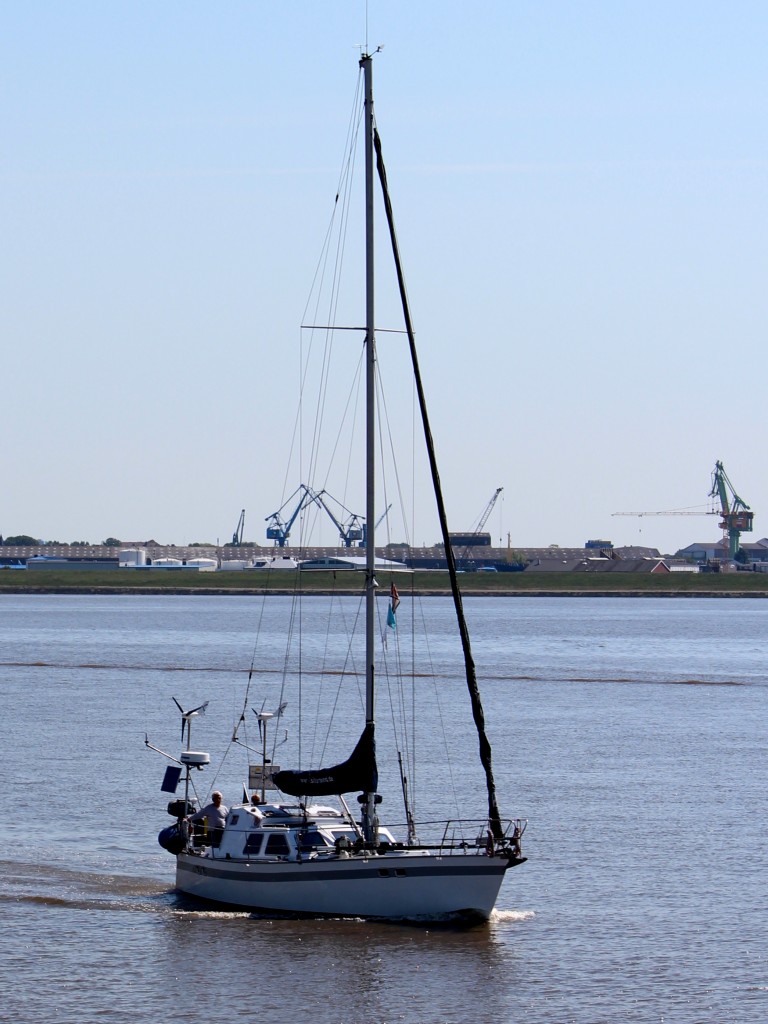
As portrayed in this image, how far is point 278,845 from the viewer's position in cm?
3581

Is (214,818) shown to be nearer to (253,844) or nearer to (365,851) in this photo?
(253,844)

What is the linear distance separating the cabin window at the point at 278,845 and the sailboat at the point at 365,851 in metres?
0.02

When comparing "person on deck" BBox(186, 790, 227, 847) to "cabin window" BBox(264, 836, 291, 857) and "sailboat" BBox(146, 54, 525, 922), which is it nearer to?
"sailboat" BBox(146, 54, 525, 922)

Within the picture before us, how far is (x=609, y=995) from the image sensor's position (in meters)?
31.2

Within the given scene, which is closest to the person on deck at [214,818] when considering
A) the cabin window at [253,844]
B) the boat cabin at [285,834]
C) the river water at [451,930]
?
the boat cabin at [285,834]

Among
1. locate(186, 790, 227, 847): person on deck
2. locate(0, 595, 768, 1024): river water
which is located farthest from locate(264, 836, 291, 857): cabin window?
locate(186, 790, 227, 847): person on deck

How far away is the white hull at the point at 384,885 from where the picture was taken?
112 feet

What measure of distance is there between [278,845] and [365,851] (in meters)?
2.24

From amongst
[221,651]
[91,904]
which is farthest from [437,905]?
[221,651]

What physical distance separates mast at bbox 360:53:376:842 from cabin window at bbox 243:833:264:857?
243 centimetres

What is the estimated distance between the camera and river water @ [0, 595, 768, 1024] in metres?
31.2

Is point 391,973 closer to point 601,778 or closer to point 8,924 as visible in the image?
point 8,924

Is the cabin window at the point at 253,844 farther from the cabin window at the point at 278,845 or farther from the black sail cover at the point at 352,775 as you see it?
the black sail cover at the point at 352,775

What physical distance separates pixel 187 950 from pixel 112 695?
53.8 m
